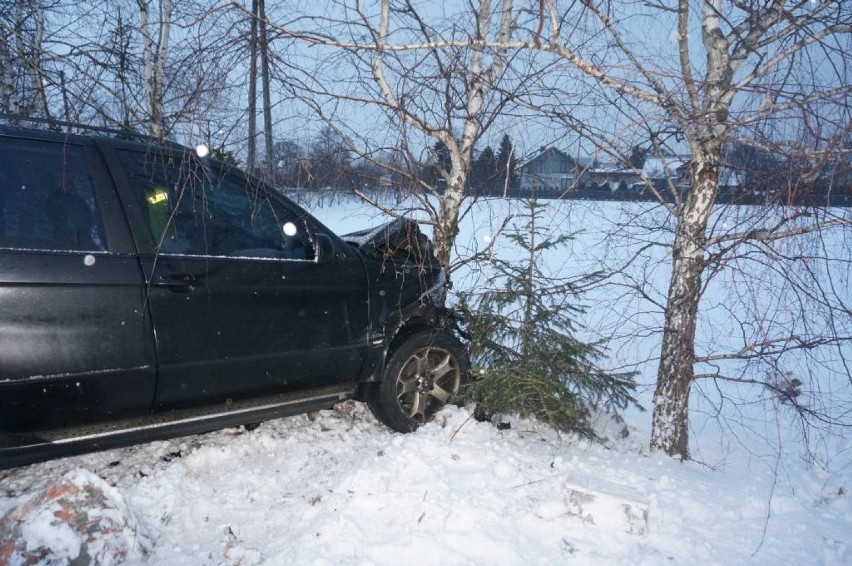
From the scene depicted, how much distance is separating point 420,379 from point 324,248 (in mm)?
1247

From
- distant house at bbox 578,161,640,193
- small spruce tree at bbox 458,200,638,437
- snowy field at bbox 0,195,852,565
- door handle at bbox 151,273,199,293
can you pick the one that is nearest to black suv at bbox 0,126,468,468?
door handle at bbox 151,273,199,293

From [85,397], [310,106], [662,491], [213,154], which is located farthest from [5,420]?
[662,491]

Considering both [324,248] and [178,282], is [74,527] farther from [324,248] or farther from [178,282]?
[324,248]

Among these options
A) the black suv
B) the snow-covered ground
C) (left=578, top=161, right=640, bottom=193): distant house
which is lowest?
the snow-covered ground

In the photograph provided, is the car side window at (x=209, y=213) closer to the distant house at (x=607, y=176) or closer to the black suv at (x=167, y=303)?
the black suv at (x=167, y=303)

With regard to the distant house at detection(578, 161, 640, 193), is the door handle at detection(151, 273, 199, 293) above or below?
below

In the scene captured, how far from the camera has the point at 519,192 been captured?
4629mm

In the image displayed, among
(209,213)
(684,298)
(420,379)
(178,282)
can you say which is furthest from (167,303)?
(684,298)

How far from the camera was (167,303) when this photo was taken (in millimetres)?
3076

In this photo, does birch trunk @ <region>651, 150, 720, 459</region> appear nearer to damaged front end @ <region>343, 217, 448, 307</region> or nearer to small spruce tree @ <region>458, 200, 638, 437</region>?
small spruce tree @ <region>458, 200, 638, 437</region>

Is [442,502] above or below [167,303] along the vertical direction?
below

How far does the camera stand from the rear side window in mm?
2701

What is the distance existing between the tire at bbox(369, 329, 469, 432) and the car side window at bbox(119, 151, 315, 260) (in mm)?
1015

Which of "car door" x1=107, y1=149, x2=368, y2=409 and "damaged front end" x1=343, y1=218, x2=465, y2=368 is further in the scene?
"damaged front end" x1=343, y1=218, x2=465, y2=368
